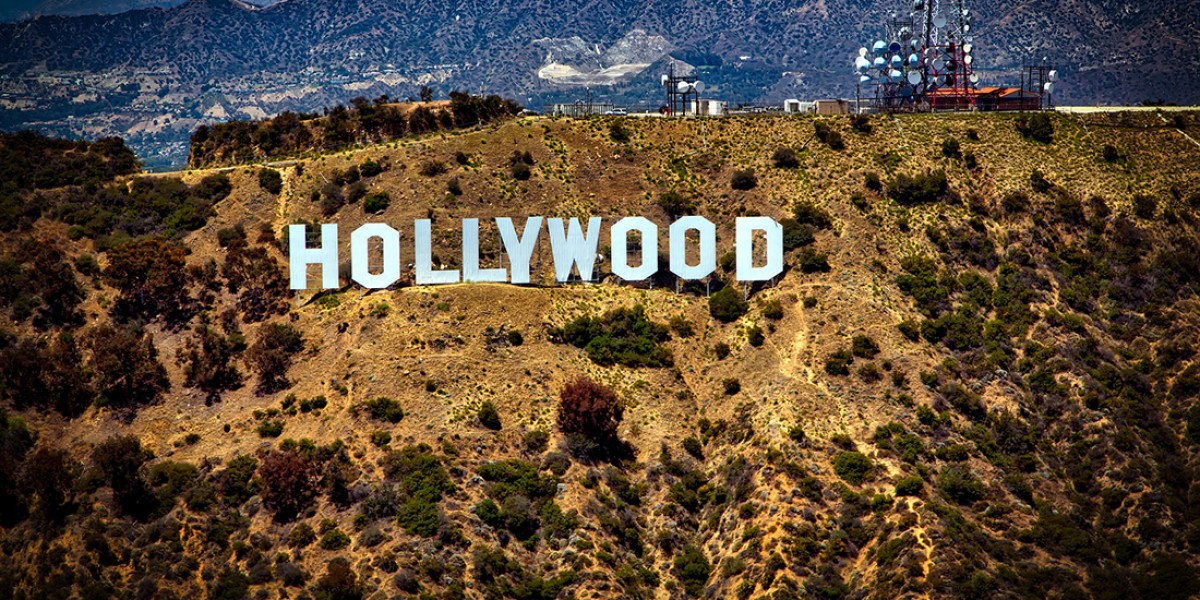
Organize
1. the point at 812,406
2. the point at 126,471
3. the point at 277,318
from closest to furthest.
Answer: the point at 126,471, the point at 812,406, the point at 277,318

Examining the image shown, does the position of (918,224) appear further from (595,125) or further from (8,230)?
(8,230)

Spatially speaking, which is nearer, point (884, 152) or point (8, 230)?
point (8, 230)

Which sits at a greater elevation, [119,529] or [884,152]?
[884,152]

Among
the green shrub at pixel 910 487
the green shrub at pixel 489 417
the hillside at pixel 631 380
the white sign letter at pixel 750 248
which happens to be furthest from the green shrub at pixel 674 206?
the green shrub at pixel 910 487

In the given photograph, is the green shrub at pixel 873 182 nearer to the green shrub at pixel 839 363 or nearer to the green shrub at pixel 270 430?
the green shrub at pixel 839 363

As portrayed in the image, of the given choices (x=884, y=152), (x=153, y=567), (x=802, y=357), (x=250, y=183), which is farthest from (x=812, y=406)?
(x=250, y=183)

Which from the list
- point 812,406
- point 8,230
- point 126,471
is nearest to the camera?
point 126,471

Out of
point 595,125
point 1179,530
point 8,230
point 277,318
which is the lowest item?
point 1179,530

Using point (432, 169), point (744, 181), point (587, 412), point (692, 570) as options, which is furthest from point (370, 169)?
point (692, 570)

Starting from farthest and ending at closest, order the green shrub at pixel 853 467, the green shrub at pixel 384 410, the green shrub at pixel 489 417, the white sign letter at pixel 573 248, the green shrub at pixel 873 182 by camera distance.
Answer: the green shrub at pixel 873 182, the white sign letter at pixel 573 248, the green shrub at pixel 489 417, the green shrub at pixel 384 410, the green shrub at pixel 853 467
